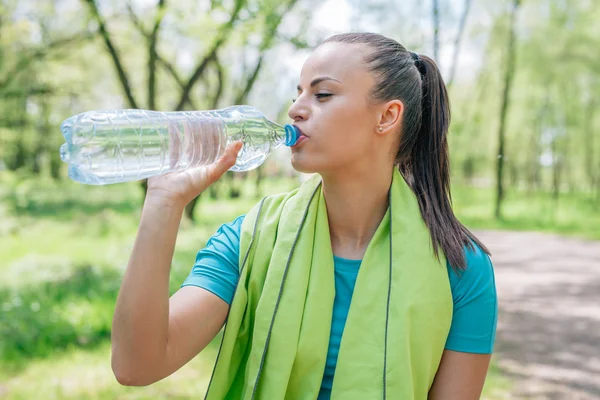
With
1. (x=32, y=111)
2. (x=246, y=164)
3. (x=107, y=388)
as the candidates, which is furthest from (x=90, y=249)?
(x=32, y=111)

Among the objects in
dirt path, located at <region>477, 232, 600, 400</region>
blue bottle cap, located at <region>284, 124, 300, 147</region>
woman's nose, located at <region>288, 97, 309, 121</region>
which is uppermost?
woman's nose, located at <region>288, 97, 309, 121</region>

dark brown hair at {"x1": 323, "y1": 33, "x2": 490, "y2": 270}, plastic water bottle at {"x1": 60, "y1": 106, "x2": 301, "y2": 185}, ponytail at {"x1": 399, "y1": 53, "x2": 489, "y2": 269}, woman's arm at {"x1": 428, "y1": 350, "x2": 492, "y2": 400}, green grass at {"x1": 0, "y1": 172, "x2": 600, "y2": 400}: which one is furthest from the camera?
green grass at {"x1": 0, "y1": 172, "x2": 600, "y2": 400}

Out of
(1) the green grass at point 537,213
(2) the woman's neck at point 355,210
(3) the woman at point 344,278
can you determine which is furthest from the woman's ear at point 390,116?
(1) the green grass at point 537,213

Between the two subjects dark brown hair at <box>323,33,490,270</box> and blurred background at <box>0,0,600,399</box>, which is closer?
dark brown hair at <box>323,33,490,270</box>

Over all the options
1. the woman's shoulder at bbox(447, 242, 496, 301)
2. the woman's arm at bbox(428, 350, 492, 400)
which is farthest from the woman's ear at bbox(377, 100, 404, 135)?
the woman's arm at bbox(428, 350, 492, 400)

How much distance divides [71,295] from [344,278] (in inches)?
189

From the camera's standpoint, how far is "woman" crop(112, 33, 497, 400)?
5.80ft

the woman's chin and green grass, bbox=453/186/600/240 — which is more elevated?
the woman's chin

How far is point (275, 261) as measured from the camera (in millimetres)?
1890

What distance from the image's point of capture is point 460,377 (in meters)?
1.83

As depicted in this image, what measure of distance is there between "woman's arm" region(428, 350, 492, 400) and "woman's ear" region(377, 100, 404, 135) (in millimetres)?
712

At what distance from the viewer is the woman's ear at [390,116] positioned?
76.8 inches

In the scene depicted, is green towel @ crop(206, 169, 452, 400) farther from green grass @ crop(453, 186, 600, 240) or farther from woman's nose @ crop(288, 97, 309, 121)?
green grass @ crop(453, 186, 600, 240)

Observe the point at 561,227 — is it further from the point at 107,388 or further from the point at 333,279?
the point at 333,279
